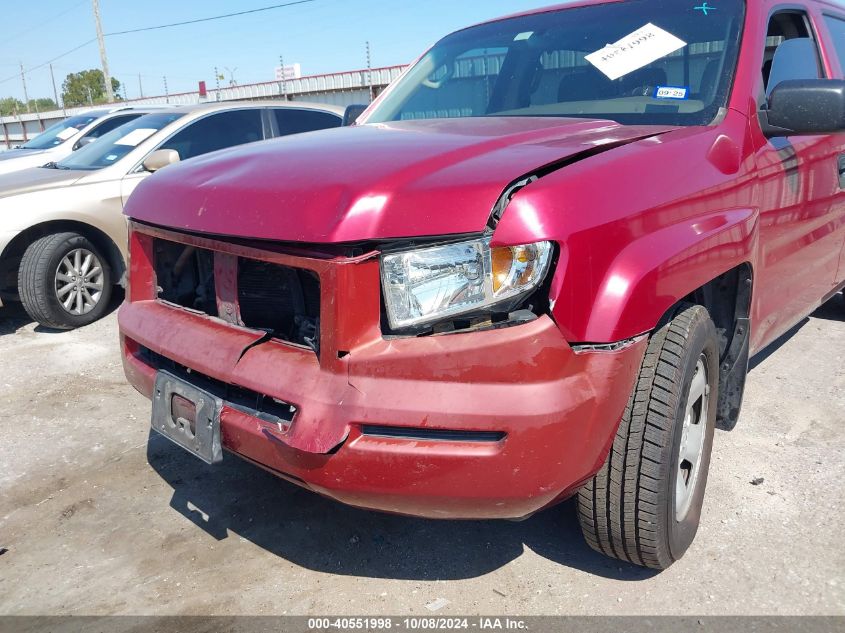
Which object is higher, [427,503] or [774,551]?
[427,503]

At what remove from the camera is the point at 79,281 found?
5.28 m

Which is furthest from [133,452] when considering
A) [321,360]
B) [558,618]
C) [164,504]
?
[558,618]

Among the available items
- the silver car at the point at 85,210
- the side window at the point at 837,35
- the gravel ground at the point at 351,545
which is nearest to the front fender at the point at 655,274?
the gravel ground at the point at 351,545

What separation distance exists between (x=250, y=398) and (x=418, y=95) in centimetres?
200

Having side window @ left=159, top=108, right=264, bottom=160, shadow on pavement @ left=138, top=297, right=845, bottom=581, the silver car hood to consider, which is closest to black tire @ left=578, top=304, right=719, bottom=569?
shadow on pavement @ left=138, top=297, right=845, bottom=581

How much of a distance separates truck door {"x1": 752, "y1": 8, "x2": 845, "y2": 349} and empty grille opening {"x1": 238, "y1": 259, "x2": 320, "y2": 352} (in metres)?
1.62

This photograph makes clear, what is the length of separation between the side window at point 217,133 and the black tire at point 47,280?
46.6 inches

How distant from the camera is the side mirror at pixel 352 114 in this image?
3.73 metres

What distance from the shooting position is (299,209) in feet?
6.08

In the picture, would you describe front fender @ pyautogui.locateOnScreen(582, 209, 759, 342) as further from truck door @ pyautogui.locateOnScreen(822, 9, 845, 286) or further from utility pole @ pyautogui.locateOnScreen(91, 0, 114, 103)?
utility pole @ pyautogui.locateOnScreen(91, 0, 114, 103)

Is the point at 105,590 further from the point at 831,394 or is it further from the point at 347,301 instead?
the point at 831,394

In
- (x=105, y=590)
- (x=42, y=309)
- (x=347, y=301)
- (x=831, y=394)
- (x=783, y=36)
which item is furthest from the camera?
(x=42, y=309)

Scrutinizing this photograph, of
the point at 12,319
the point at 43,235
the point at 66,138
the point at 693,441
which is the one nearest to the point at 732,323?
the point at 693,441

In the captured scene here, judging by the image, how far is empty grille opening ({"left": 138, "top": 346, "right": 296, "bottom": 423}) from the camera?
1.95m
